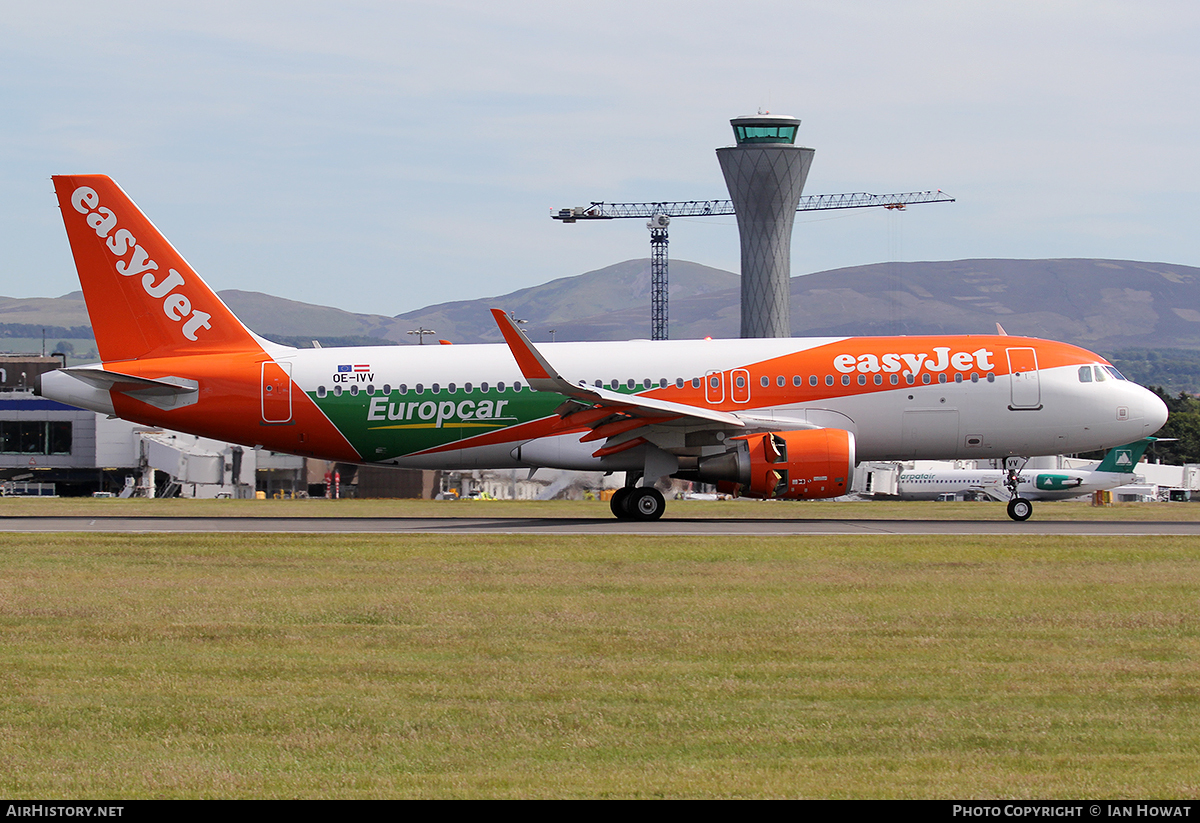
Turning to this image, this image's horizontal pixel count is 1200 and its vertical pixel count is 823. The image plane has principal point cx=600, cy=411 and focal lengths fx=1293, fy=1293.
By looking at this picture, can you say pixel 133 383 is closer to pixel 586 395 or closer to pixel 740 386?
A: pixel 586 395

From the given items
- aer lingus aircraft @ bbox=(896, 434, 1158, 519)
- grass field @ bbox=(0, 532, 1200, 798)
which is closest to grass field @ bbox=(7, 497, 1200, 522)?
aer lingus aircraft @ bbox=(896, 434, 1158, 519)

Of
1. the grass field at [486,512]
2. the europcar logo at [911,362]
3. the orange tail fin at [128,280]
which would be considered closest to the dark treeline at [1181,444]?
the grass field at [486,512]

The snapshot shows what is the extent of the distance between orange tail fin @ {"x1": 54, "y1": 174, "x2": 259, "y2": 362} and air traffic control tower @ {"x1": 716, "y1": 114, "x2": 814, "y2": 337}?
164 metres

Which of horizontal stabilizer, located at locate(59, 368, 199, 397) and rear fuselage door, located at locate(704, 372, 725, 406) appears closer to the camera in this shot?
rear fuselage door, located at locate(704, 372, 725, 406)

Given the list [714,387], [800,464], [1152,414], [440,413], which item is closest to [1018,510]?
[1152,414]

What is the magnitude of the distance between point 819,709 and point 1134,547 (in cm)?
1503

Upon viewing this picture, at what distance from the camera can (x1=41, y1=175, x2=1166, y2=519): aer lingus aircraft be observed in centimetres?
3080

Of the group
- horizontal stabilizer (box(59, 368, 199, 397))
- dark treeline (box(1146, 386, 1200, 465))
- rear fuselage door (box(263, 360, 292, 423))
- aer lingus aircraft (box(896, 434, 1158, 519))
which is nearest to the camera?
horizontal stabilizer (box(59, 368, 199, 397))

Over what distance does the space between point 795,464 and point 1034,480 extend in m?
49.8

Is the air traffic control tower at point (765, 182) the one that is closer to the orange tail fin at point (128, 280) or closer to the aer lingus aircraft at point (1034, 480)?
the aer lingus aircraft at point (1034, 480)

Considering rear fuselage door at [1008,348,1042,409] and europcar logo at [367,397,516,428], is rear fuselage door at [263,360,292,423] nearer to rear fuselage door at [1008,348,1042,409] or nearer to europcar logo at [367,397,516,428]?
europcar logo at [367,397,516,428]

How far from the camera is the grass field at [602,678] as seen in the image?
8.82 metres
